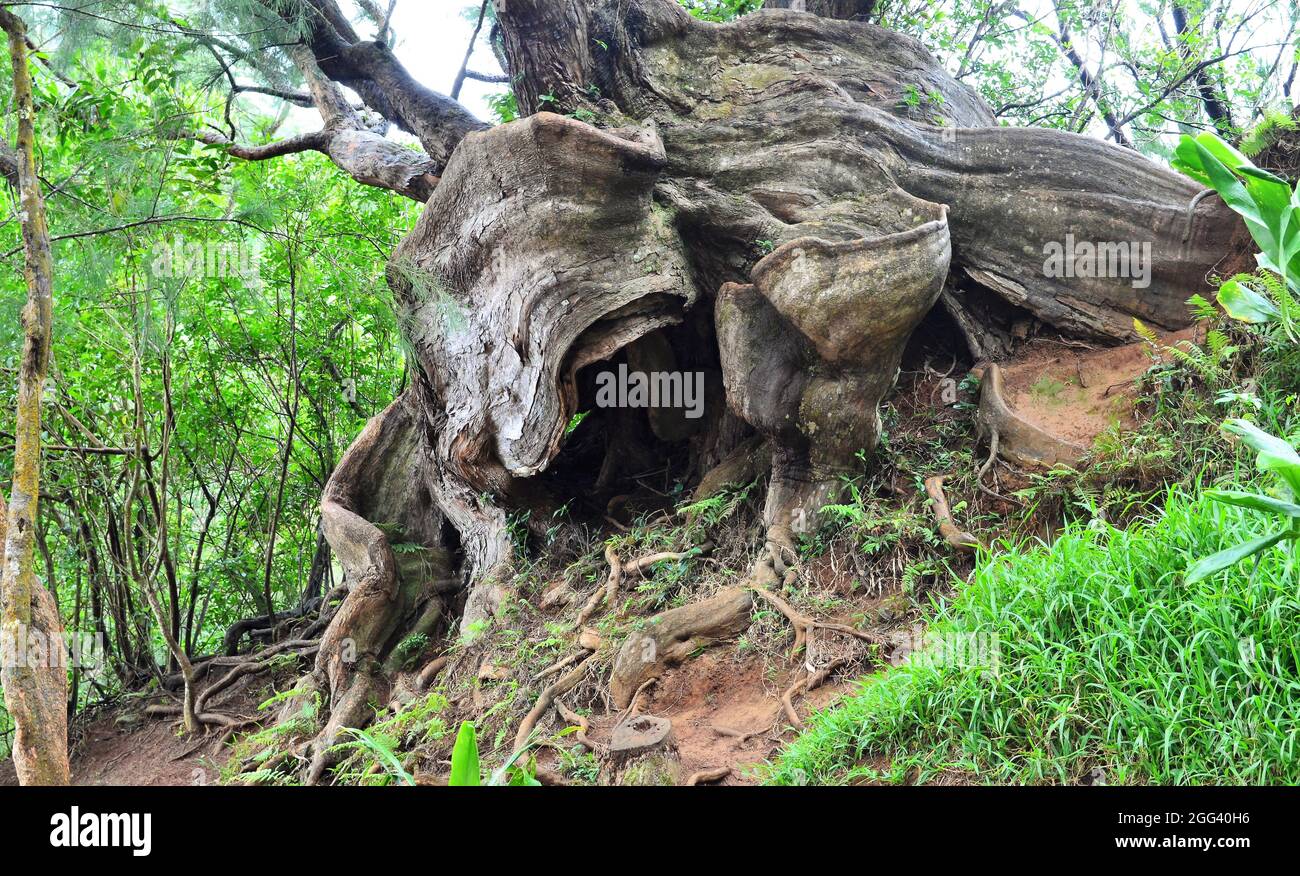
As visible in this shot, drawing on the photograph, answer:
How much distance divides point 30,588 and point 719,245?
4117mm

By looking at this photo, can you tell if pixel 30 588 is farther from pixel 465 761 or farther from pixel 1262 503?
pixel 1262 503

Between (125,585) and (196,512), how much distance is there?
2154mm

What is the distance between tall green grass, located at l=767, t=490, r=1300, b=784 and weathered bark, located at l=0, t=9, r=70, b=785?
118 inches

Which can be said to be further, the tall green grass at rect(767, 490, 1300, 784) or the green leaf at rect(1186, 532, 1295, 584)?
the tall green grass at rect(767, 490, 1300, 784)

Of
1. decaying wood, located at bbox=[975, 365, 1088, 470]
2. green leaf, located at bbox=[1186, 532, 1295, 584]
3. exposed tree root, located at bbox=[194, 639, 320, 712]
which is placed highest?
decaying wood, located at bbox=[975, 365, 1088, 470]

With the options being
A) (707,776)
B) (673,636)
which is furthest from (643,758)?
(673,636)

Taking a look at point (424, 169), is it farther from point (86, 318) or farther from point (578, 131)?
point (86, 318)

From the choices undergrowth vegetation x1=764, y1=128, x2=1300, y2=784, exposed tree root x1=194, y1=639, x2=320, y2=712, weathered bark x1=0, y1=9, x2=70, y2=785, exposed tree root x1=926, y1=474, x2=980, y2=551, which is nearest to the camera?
undergrowth vegetation x1=764, y1=128, x2=1300, y2=784

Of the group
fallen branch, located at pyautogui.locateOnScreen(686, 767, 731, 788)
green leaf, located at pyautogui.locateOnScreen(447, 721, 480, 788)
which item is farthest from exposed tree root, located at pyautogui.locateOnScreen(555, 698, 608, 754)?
green leaf, located at pyautogui.locateOnScreen(447, 721, 480, 788)

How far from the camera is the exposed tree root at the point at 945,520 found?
4.51 metres

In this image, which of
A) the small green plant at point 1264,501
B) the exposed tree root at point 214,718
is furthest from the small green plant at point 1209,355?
the exposed tree root at point 214,718

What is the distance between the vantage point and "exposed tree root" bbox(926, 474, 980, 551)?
4508mm

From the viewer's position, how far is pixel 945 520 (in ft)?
15.5

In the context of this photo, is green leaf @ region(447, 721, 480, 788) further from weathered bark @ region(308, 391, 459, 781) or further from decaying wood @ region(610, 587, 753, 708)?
weathered bark @ region(308, 391, 459, 781)
